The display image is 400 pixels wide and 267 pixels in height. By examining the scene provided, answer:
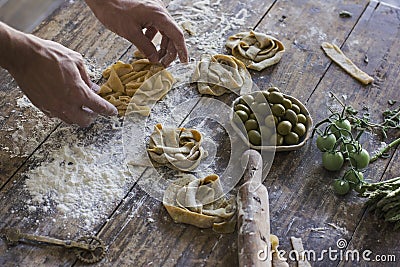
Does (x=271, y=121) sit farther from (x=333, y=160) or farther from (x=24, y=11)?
(x=24, y=11)

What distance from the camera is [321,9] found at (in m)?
2.42

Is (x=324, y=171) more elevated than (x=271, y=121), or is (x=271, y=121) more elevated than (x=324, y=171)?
(x=271, y=121)

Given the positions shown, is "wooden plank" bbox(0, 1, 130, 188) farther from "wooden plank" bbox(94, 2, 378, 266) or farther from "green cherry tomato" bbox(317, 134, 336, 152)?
"green cherry tomato" bbox(317, 134, 336, 152)

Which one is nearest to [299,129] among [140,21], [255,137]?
[255,137]

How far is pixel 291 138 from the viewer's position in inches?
74.8

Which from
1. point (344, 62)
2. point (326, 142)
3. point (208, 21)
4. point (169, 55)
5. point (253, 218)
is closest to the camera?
point (253, 218)

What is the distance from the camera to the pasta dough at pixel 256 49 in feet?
7.16

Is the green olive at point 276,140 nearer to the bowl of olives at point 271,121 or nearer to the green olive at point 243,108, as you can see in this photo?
the bowl of olives at point 271,121

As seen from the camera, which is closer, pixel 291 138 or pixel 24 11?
pixel 291 138

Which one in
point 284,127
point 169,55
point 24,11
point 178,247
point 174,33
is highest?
point 174,33

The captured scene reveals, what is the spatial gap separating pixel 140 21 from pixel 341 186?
0.84 metres

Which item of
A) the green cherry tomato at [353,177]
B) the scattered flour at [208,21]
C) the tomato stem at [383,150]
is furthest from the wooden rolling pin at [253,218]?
the scattered flour at [208,21]

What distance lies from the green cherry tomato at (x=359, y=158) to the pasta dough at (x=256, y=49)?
513mm

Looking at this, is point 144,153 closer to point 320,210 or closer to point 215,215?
point 215,215
